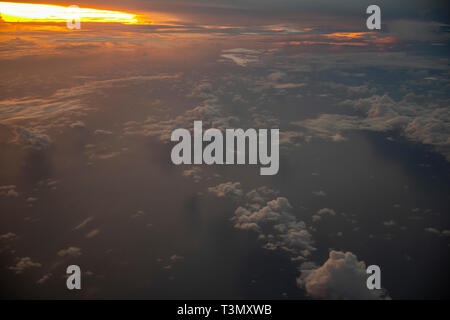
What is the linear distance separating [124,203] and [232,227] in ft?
41.7

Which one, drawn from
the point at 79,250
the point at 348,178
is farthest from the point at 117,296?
the point at 348,178

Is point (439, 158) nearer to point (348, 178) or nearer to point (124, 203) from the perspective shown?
point (348, 178)

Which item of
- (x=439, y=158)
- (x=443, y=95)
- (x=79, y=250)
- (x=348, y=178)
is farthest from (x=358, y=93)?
(x=79, y=250)

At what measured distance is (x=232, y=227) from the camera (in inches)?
1009

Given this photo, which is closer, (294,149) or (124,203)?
(124,203)

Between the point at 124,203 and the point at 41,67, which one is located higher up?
the point at 41,67

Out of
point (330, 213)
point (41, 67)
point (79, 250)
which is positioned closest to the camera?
point (79, 250)

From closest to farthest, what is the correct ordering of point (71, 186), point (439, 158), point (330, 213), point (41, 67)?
1. point (330, 213)
2. point (71, 186)
3. point (439, 158)
4. point (41, 67)

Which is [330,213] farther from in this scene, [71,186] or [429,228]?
[71,186]

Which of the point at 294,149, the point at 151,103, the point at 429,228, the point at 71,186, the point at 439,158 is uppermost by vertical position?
the point at 151,103

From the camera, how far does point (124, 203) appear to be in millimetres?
29969

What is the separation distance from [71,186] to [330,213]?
30.9m
